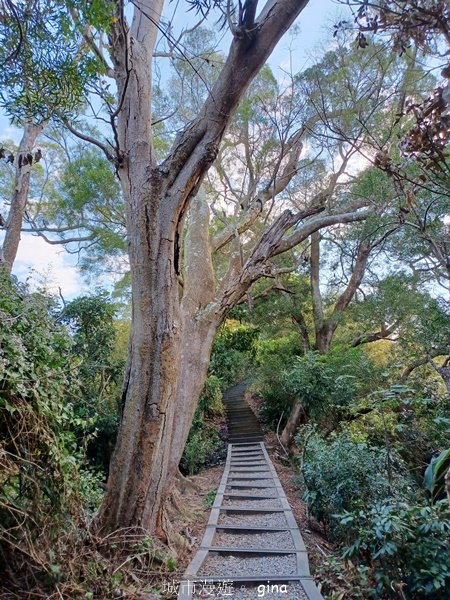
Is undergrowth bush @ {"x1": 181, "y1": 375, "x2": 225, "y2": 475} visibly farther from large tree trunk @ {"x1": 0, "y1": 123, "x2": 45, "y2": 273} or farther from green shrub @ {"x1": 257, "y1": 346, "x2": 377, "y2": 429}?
large tree trunk @ {"x1": 0, "y1": 123, "x2": 45, "y2": 273}

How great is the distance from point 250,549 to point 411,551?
5.25 feet

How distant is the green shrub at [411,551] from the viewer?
6.48 ft

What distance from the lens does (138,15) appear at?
354 centimetres

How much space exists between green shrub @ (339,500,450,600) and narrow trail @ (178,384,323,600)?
1.69ft

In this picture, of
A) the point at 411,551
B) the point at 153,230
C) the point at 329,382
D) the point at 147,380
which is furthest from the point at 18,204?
the point at 411,551

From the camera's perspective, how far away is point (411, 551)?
82.4 inches

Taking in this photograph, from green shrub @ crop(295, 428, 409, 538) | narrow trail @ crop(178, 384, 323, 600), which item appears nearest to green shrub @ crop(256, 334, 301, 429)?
narrow trail @ crop(178, 384, 323, 600)

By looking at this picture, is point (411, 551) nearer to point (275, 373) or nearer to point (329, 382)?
point (329, 382)

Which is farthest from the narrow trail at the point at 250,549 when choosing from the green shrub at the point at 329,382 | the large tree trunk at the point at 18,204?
the large tree trunk at the point at 18,204

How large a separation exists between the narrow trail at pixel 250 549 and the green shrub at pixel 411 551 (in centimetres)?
52

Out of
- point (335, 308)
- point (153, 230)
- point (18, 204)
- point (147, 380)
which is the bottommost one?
point (147, 380)

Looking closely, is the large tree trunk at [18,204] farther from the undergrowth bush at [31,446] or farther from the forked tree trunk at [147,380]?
the undergrowth bush at [31,446]

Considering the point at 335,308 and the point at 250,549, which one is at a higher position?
the point at 335,308

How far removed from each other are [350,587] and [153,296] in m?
2.54
